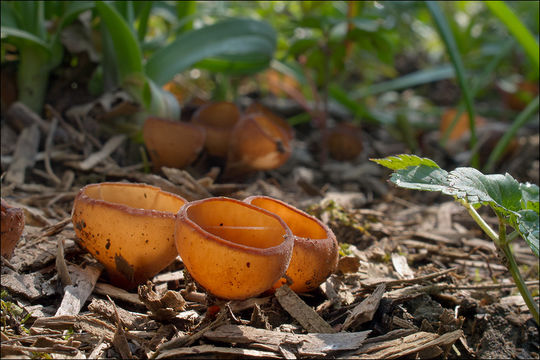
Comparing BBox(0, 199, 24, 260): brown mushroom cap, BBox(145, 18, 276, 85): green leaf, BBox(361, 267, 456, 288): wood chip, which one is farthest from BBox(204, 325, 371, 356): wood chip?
BBox(145, 18, 276, 85): green leaf

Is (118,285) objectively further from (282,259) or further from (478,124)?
(478,124)

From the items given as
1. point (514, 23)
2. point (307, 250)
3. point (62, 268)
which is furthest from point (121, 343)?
point (514, 23)

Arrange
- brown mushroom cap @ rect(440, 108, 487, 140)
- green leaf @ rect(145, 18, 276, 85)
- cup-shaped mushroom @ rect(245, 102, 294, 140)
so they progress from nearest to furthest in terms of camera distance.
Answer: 1. green leaf @ rect(145, 18, 276, 85)
2. cup-shaped mushroom @ rect(245, 102, 294, 140)
3. brown mushroom cap @ rect(440, 108, 487, 140)

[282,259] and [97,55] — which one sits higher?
[97,55]

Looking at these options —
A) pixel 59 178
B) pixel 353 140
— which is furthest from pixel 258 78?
pixel 59 178

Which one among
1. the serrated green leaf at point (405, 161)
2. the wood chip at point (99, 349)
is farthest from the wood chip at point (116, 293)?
the serrated green leaf at point (405, 161)

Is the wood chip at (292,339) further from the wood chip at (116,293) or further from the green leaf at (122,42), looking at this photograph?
the green leaf at (122,42)

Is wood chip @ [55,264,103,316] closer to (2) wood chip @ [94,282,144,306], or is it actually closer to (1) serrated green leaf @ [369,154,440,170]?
(2) wood chip @ [94,282,144,306]
